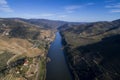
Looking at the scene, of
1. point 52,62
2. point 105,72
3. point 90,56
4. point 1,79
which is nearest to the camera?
point 1,79

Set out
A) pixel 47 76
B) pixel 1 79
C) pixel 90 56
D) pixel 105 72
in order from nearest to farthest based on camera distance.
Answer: pixel 1 79, pixel 47 76, pixel 105 72, pixel 90 56

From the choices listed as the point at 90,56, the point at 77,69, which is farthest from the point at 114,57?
the point at 77,69

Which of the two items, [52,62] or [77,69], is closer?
[77,69]

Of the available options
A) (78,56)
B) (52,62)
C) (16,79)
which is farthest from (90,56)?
(16,79)

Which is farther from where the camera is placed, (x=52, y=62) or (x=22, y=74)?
(x=52, y=62)

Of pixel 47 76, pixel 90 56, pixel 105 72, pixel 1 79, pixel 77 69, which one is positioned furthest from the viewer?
pixel 90 56

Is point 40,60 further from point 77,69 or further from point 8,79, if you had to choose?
point 8,79

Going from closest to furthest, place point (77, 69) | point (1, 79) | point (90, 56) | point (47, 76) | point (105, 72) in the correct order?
point (1, 79), point (47, 76), point (105, 72), point (77, 69), point (90, 56)

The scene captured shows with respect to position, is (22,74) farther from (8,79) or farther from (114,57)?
(114,57)
